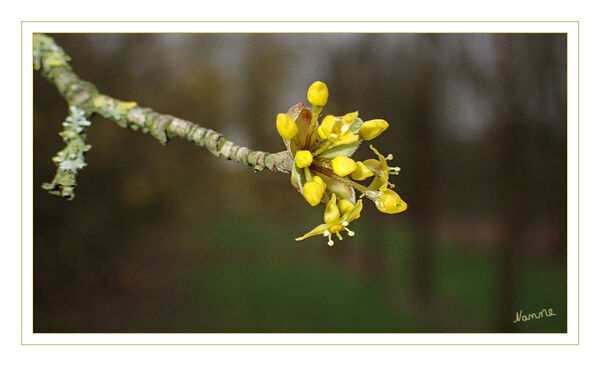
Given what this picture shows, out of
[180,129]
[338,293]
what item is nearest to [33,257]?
[180,129]

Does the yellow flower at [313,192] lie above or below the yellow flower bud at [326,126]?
below

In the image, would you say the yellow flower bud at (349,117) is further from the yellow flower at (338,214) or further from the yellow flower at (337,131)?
the yellow flower at (338,214)

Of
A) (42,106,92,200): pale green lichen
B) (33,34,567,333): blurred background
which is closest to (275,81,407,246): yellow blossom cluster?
(42,106,92,200): pale green lichen

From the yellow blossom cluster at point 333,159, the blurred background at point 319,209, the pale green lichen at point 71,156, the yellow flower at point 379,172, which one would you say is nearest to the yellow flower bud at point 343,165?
the yellow blossom cluster at point 333,159

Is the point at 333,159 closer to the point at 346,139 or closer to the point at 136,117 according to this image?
the point at 346,139

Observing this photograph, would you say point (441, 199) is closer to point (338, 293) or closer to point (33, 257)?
point (338, 293)
